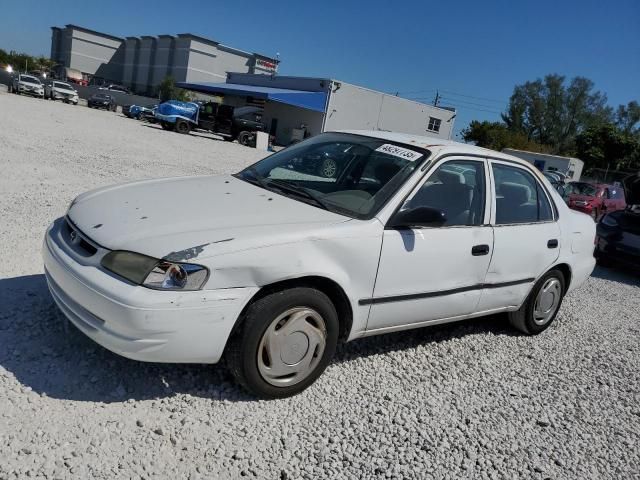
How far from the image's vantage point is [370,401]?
330cm

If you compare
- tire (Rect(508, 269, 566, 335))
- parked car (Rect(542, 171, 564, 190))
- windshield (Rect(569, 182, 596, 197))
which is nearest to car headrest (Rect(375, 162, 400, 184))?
tire (Rect(508, 269, 566, 335))

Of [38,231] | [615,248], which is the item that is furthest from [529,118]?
[38,231]

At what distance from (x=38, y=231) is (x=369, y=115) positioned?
37150 millimetres

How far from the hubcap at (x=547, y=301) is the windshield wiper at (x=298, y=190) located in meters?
2.42

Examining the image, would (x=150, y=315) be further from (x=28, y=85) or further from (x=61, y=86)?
(x=61, y=86)

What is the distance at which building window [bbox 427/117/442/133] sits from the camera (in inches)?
1770

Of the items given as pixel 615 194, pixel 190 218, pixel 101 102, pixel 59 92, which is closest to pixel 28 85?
pixel 59 92

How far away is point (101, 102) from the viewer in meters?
42.0

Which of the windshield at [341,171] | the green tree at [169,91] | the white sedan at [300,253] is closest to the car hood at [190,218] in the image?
the white sedan at [300,253]

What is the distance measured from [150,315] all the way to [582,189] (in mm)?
16277

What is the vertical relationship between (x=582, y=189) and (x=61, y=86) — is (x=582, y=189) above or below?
above

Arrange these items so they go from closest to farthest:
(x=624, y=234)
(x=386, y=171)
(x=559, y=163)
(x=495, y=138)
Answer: (x=386, y=171)
(x=624, y=234)
(x=559, y=163)
(x=495, y=138)

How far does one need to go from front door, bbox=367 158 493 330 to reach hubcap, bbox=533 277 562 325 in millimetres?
1084

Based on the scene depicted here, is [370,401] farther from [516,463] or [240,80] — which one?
[240,80]
